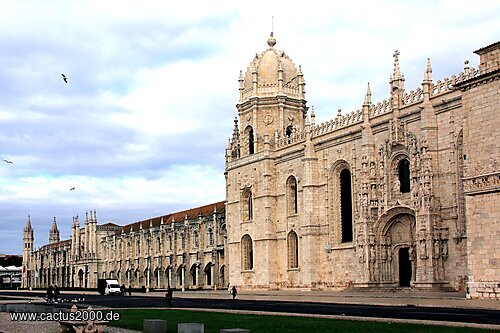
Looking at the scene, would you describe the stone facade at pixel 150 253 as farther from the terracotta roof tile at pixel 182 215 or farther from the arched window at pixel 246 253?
the arched window at pixel 246 253

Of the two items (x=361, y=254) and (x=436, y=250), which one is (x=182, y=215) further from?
(x=436, y=250)

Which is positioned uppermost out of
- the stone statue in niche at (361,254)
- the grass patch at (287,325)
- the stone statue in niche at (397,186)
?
the stone statue in niche at (397,186)

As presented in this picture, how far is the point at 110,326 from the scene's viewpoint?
79.0 feet

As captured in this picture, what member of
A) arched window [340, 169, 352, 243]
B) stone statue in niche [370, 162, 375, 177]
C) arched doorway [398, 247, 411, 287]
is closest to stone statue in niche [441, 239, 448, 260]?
arched doorway [398, 247, 411, 287]

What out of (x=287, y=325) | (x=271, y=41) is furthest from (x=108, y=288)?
(x=287, y=325)

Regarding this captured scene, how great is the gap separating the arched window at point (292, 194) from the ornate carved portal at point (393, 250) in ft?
39.8

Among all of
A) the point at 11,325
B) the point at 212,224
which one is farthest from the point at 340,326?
the point at 212,224

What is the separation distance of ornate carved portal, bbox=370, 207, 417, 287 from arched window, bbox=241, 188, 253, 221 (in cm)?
1853

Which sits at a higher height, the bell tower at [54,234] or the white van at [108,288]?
the bell tower at [54,234]

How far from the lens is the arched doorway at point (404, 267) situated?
4994cm

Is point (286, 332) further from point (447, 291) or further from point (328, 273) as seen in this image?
point (328, 273)

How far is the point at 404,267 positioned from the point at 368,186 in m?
6.08

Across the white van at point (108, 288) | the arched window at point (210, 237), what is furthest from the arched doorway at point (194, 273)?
the white van at point (108, 288)

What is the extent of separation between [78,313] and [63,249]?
118004 millimetres
